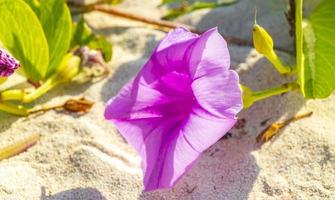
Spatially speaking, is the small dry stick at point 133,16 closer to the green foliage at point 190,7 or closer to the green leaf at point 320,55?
the green foliage at point 190,7

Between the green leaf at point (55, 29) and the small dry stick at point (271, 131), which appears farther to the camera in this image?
the green leaf at point (55, 29)

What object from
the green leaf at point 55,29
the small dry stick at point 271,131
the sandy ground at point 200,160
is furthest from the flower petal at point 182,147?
the green leaf at point 55,29

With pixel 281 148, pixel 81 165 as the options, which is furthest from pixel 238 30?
pixel 81 165

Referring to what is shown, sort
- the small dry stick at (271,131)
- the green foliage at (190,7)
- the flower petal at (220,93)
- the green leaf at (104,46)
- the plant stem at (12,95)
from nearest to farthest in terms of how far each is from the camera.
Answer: the flower petal at (220,93), the small dry stick at (271,131), the plant stem at (12,95), the green leaf at (104,46), the green foliage at (190,7)

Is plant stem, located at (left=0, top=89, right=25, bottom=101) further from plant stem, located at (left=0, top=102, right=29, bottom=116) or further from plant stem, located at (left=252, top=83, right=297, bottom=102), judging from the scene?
plant stem, located at (left=252, top=83, right=297, bottom=102)

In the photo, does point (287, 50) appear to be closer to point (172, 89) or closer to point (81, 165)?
point (172, 89)

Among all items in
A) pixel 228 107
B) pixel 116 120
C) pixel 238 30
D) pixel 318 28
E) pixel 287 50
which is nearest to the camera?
pixel 228 107
